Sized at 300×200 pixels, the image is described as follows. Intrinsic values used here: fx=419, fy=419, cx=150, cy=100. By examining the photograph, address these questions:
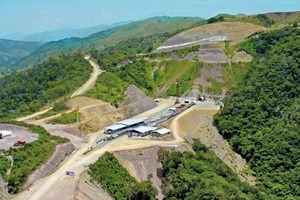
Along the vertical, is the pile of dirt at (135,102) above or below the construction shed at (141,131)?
above

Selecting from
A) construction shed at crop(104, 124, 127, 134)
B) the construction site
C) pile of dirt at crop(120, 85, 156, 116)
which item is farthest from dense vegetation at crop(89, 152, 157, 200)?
pile of dirt at crop(120, 85, 156, 116)

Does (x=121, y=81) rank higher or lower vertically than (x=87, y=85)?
higher

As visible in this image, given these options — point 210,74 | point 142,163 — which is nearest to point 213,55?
point 210,74

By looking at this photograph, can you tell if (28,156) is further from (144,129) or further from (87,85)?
(87,85)

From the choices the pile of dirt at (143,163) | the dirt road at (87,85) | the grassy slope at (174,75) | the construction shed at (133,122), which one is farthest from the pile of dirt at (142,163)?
the grassy slope at (174,75)

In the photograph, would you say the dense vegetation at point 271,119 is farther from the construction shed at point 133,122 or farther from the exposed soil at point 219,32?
the exposed soil at point 219,32

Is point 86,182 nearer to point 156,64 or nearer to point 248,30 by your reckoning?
point 156,64
